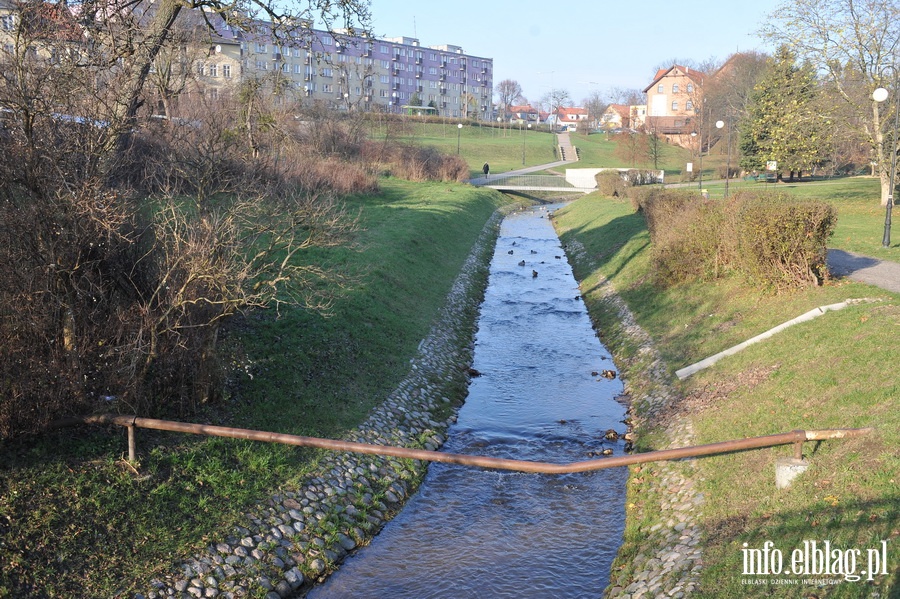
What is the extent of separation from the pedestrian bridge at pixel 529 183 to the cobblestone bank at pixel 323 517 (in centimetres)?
4629

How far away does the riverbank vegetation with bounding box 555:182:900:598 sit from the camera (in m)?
7.76

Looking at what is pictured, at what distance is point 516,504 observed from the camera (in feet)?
37.3

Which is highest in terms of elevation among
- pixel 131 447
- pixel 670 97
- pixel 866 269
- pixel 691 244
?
pixel 670 97

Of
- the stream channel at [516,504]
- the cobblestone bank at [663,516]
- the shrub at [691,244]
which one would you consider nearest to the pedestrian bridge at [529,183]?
the shrub at [691,244]

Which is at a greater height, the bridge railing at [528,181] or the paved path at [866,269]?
the bridge railing at [528,181]

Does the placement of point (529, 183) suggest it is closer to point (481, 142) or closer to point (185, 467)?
point (481, 142)

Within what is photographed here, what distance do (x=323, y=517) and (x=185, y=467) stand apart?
1.98 metres

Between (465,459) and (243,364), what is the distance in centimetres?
707

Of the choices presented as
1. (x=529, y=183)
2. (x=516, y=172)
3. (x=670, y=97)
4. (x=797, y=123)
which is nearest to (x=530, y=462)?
(x=797, y=123)

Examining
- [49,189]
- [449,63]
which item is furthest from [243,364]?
[449,63]

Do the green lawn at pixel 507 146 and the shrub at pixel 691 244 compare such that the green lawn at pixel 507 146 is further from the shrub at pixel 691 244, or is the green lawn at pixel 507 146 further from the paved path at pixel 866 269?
the paved path at pixel 866 269

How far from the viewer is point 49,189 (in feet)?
30.8

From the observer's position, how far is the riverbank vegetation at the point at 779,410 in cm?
776

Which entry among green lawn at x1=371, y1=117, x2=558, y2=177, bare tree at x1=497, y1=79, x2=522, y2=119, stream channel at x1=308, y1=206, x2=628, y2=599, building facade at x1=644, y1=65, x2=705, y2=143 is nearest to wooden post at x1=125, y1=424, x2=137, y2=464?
stream channel at x1=308, y1=206, x2=628, y2=599
